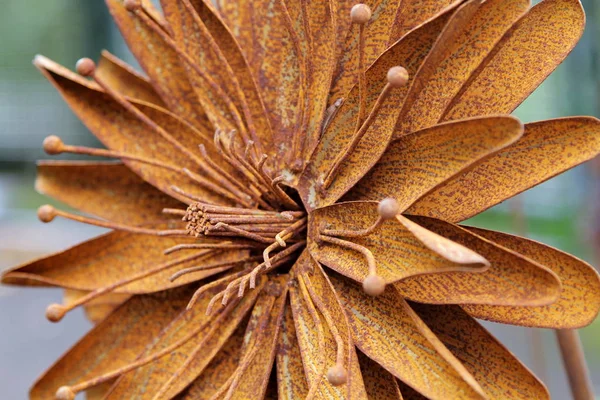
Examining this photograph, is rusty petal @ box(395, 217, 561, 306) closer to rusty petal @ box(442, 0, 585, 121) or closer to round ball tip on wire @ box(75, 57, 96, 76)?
rusty petal @ box(442, 0, 585, 121)

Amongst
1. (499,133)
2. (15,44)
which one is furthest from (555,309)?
(15,44)

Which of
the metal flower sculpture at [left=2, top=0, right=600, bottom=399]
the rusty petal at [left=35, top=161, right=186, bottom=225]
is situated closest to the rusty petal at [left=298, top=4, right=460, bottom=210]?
the metal flower sculpture at [left=2, top=0, right=600, bottom=399]

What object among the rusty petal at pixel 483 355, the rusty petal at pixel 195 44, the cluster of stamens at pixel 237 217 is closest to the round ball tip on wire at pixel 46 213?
the cluster of stamens at pixel 237 217

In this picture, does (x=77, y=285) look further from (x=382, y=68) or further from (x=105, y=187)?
(x=382, y=68)

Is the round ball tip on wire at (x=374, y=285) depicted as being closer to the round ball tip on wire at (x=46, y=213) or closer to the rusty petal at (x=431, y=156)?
the rusty petal at (x=431, y=156)

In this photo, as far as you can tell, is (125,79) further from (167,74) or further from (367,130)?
(367,130)
